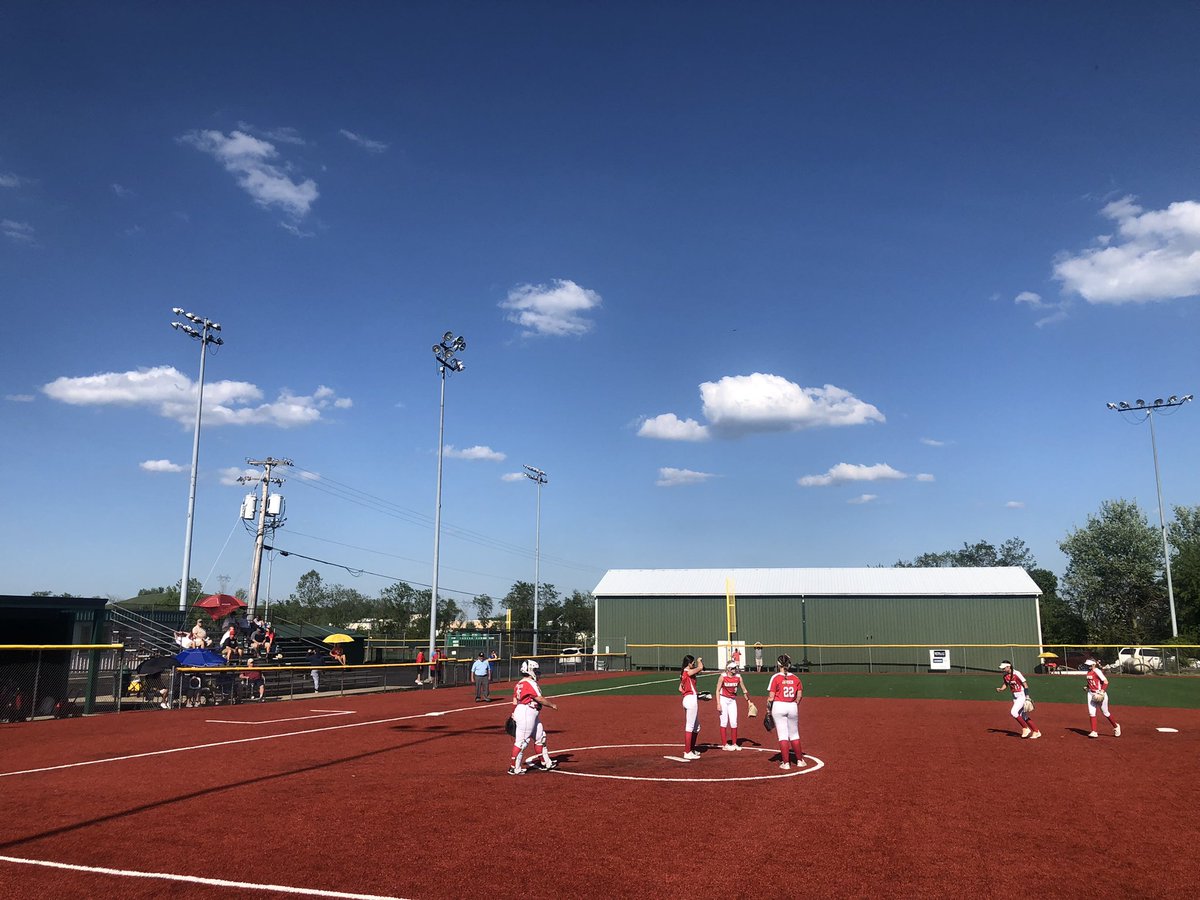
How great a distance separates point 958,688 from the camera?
1516 inches

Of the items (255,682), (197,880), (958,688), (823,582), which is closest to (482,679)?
(255,682)

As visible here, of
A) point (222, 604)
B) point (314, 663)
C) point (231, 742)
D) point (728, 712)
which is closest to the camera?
point (728, 712)

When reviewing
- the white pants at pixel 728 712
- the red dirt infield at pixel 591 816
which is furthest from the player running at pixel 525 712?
the white pants at pixel 728 712

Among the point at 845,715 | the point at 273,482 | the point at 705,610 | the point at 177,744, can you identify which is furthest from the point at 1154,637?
the point at 177,744

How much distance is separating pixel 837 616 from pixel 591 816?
54633 millimetres

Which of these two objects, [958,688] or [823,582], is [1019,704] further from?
[823,582]

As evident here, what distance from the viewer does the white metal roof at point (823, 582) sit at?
201 feet

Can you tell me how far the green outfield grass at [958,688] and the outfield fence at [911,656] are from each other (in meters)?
7.22

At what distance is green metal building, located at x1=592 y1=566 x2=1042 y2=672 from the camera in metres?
59.4

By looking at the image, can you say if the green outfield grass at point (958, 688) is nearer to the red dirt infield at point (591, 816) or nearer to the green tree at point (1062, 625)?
the red dirt infield at point (591, 816)

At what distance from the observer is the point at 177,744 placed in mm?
18266

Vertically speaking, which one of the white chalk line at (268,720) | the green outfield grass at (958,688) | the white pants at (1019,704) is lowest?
the green outfield grass at (958,688)

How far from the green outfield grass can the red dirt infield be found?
13232mm

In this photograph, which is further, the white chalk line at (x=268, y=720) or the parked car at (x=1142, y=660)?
the parked car at (x=1142, y=660)
